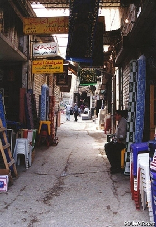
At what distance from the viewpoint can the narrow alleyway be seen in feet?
12.1

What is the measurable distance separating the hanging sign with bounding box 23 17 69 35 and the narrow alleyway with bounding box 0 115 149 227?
14.4 ft

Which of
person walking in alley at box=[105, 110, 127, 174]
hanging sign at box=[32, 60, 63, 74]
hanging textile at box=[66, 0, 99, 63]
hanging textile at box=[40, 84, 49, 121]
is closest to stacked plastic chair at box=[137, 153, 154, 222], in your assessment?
person walking in alley at box=[105, 110, 127, 174]

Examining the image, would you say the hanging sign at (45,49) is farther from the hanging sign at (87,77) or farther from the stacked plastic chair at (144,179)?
the stacked plastic chair at (144,179)

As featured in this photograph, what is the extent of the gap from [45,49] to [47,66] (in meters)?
0.79

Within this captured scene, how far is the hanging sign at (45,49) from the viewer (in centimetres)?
1010

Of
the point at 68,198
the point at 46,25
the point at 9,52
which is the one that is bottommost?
the point at 68,198

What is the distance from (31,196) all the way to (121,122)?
3.15 metres

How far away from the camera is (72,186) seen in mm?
5340

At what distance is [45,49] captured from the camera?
33.9ft

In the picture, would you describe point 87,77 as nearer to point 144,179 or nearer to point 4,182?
point 4,182

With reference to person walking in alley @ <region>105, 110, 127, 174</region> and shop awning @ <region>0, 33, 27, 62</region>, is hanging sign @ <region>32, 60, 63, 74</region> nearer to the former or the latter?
shop awning @ <region>0, 33, 27, 62</region>

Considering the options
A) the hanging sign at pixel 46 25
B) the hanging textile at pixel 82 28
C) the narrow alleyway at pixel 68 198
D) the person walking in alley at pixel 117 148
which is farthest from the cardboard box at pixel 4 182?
the hanging sign at pixel 46 25

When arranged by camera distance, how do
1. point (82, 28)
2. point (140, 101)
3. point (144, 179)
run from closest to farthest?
1. point (144, 179)
2. point (140, 101)
3. point (82, 28)

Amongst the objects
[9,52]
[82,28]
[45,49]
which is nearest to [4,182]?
[82,28]
